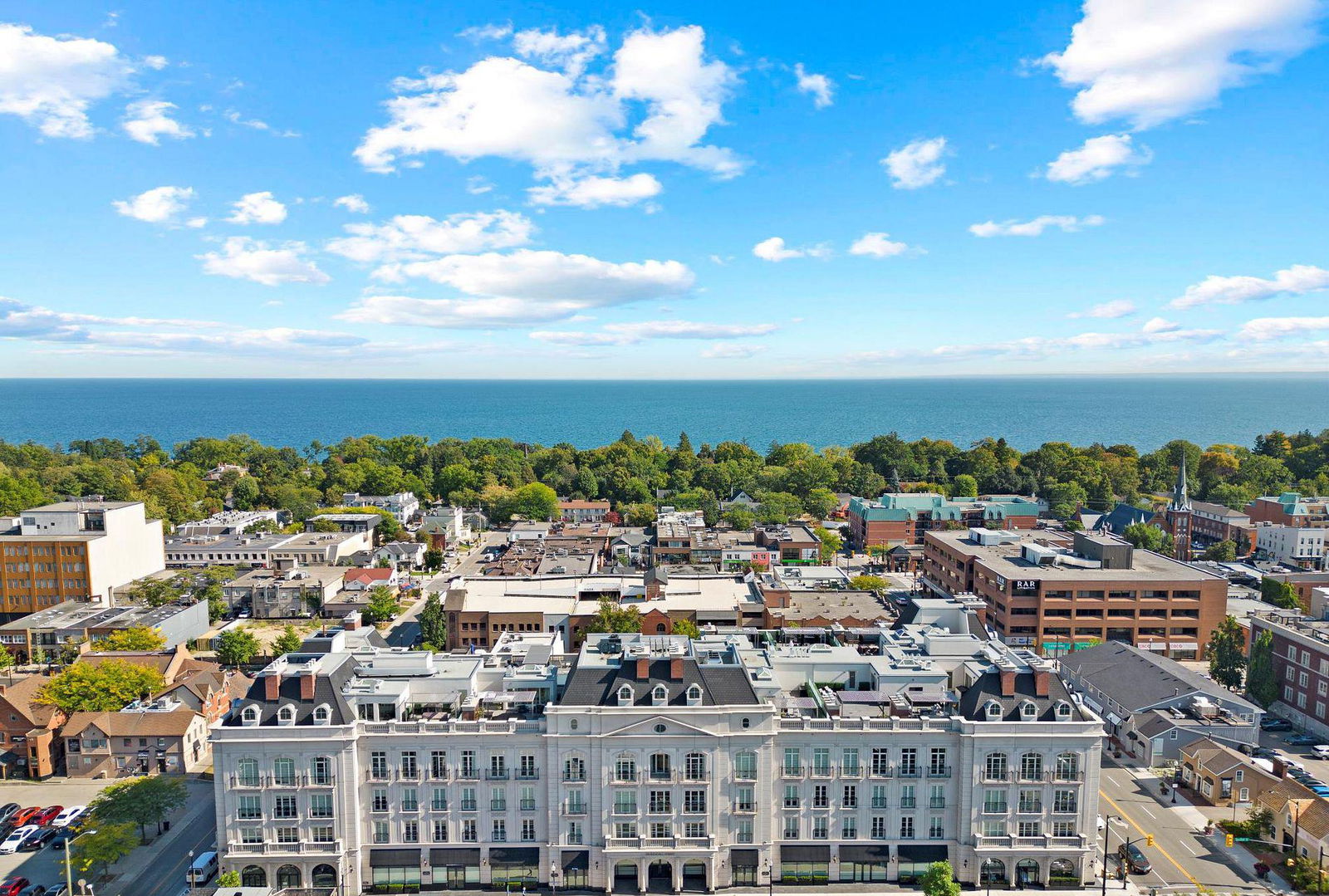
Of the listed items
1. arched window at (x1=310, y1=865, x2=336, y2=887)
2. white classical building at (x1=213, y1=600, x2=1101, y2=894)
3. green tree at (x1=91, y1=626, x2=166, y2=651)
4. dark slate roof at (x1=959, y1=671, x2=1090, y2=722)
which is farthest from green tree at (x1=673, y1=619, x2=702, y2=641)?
green tree at (x1=91, y1=626, x2=166, y2=651)

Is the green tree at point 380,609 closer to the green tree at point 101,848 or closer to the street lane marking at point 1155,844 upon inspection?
the green tree at point 101,848

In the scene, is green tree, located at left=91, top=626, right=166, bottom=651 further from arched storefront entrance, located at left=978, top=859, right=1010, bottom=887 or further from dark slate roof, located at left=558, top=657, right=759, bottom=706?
arched storefront entrance, located at left=978, top=859, right=1010, bottom=887

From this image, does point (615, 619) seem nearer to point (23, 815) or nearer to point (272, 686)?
point (272, 686)

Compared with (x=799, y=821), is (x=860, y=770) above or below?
above

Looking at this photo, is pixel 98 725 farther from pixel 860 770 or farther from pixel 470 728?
pixel 860 770

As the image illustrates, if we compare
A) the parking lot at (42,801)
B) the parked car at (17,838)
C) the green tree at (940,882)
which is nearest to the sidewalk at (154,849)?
the parking lot at (42,801)

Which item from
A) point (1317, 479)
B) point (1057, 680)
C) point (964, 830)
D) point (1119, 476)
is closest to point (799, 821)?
point (964, 830)
